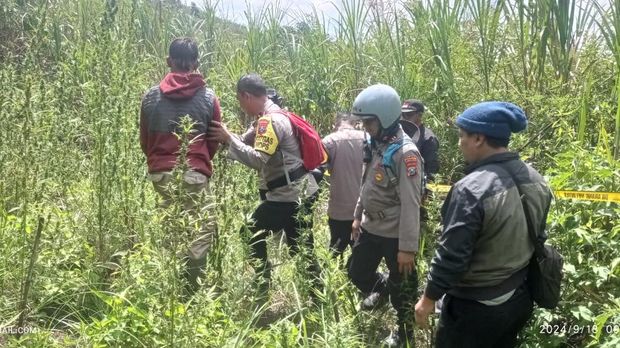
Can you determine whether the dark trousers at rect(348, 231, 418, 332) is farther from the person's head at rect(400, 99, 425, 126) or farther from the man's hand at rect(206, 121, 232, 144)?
the person's head at rect(400, 99, 425, 126)

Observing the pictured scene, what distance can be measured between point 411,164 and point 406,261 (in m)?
0.53

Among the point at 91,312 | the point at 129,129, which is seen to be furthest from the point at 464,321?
the point at 129,129

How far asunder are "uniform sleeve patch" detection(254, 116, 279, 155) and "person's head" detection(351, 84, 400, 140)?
0.58m

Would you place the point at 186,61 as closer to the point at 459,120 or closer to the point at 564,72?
the point at 459,120

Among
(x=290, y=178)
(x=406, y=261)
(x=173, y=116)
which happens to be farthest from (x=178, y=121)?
(x=406, y=261)

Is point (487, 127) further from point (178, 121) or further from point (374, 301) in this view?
point (178, 121)

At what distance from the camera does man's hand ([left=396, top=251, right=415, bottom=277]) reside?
3178 mm

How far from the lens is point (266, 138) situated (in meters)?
3.59

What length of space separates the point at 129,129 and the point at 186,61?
0.65 metres

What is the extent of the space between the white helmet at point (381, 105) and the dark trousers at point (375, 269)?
0.69 m

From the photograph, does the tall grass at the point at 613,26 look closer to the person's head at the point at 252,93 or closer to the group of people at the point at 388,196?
the group of people at the point at 388,196

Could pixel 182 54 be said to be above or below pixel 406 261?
above

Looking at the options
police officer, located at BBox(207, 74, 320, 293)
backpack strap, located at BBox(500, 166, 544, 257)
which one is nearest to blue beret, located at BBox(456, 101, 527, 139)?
backpack strap, located at BBox(500, 166, 544, 257)

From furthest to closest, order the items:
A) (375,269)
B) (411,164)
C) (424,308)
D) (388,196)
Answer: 1. (375,269)
2. (388,196)
3. (411,164)
4. (424,308)
